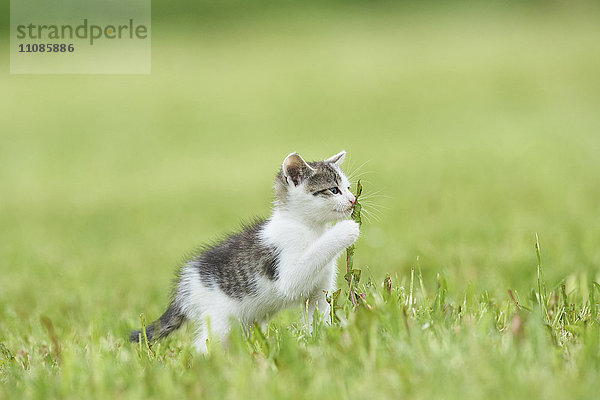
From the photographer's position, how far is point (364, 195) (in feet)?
26.4

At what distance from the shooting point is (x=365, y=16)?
94.1 ft

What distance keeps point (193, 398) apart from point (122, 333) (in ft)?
6.73

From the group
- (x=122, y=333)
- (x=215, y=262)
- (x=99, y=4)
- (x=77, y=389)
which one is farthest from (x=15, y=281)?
(x=99, y=4)

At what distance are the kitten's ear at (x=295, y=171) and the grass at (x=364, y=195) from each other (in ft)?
2.33

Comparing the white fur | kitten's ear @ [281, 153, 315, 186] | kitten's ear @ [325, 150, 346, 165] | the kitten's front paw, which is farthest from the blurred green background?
the kitten's front paw

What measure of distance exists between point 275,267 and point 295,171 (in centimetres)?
65

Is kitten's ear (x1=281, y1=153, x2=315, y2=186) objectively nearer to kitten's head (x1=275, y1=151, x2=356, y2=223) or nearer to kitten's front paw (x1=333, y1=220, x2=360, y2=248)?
kitten's head (x1=275, y1=151, x2=356, y2=223)

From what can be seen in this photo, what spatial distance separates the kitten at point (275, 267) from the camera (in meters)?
4.29
